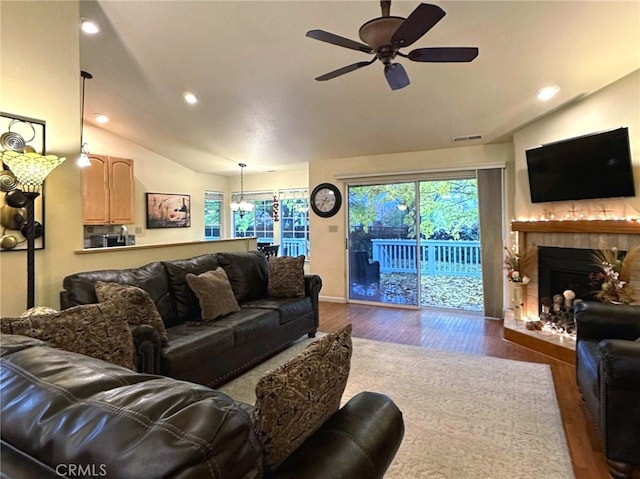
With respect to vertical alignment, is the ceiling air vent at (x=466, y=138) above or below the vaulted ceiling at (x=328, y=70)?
below

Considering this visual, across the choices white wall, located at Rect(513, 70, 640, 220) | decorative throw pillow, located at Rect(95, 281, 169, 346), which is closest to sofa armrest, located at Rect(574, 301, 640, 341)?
white wall, located at Rect(513, 70, 640, 220)

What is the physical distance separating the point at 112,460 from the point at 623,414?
2.29 m

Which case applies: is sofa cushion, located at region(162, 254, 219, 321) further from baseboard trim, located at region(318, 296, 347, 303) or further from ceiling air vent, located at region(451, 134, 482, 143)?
ceiling air vent, located at region(451, 134, 482, 143)

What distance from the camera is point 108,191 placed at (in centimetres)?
575

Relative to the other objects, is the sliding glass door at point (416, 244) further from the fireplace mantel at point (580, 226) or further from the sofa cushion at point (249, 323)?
the sofa cushion at point (249, 323)

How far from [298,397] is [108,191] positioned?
590 centimetres

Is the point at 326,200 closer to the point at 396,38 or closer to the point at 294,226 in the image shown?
the point at 294,226

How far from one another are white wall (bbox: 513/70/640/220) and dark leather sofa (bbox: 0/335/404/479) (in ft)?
12.3

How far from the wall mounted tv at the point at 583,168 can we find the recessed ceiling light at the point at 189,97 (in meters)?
3.98

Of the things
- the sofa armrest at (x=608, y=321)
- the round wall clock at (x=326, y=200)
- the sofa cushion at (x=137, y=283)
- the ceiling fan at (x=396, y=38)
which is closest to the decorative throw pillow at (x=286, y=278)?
the sofa cushion at (x=137, y=283)

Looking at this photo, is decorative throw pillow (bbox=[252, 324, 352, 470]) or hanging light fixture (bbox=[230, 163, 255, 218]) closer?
decorative throw pillow (bbox=[252, 324, 352, 470])

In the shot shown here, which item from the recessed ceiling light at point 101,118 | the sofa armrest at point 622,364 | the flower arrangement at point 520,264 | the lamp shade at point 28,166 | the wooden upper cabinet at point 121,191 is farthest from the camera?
the wooden upper cabinet at point 121,191

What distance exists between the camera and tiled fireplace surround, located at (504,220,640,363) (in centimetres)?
335

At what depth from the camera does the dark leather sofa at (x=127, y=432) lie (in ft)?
2.13
